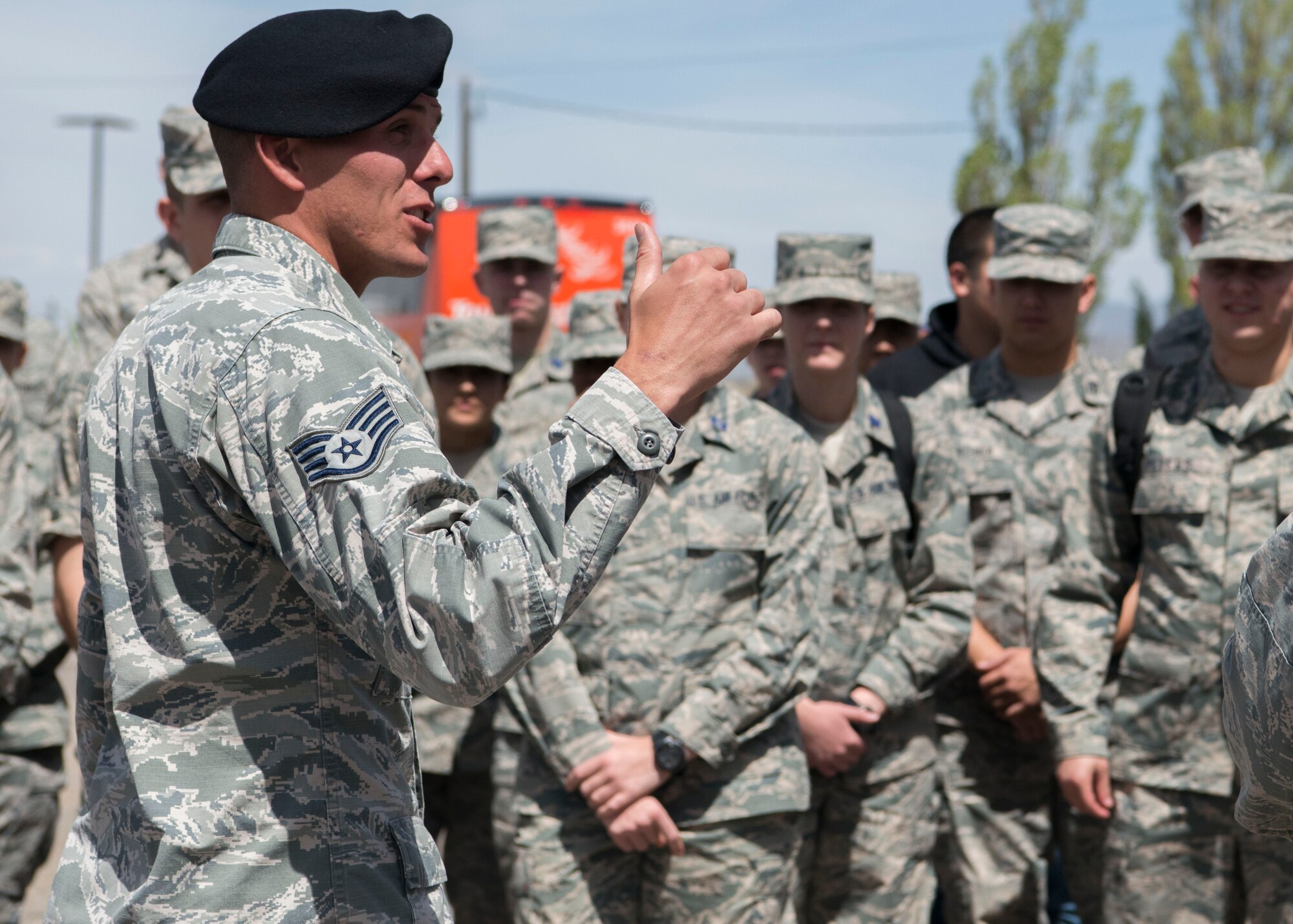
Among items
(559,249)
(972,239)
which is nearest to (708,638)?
(972,239)

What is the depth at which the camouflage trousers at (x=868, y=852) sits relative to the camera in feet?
13.2

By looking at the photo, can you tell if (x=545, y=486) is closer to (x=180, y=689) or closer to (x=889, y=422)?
(x=180, y=689)

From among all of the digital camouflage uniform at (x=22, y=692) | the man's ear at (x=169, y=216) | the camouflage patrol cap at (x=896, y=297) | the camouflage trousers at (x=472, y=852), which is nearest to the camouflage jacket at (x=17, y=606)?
the digital camouflage uniform at (x=22, y=692)

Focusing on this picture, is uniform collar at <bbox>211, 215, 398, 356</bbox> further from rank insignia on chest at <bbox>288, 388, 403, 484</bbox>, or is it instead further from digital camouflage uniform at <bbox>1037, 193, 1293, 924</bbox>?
digital camouflage uniform at <bbox>1037, 193, 1293, 924</bbox>

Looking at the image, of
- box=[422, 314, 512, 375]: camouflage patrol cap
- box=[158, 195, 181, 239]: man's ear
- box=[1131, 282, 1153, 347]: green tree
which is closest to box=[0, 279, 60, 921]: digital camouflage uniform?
box=[158, 195, 181, 239]: man's ear

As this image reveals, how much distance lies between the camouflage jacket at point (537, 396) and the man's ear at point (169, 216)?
1437mm

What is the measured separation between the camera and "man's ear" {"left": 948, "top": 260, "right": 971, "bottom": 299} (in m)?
5.68

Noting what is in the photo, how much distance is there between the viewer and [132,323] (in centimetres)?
176

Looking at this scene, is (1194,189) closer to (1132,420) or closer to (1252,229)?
(1252,229)

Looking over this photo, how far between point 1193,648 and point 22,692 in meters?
3.22

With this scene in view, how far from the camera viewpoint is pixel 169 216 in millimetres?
3875

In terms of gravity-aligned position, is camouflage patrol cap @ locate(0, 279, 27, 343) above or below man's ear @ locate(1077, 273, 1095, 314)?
below

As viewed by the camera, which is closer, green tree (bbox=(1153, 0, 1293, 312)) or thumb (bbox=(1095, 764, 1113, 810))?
thumb (bbox=(1095, 764, 1113, 810))

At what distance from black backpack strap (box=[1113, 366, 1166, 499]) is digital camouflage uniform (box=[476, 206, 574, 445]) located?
1.99 metres
